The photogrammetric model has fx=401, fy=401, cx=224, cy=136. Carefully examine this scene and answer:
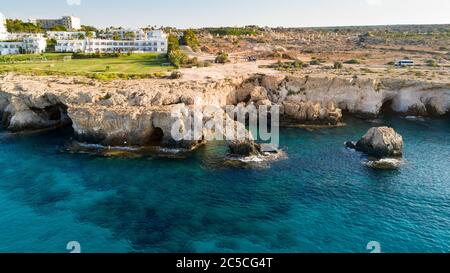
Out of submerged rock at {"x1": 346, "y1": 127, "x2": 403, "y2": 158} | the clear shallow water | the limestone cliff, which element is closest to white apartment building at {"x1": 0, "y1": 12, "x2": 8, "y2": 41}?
the limestone cliff

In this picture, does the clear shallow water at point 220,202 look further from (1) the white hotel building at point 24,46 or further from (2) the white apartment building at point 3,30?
(2) the white apartment building at point 3,30

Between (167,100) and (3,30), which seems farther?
(3,30)

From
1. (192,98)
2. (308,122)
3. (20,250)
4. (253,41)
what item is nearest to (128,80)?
(192,98)

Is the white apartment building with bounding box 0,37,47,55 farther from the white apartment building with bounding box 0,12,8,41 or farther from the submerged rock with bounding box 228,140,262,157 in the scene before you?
the submerged rock with bounding box 228,140,262,157

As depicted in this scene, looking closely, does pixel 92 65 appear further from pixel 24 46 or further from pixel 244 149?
pixel 244 149

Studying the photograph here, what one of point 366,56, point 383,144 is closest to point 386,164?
point 383,144

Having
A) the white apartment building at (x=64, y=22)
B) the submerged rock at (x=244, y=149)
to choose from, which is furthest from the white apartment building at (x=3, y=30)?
the submerged rock at (x=244, y=149)

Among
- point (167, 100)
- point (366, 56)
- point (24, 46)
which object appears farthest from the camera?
point (366, 56)
